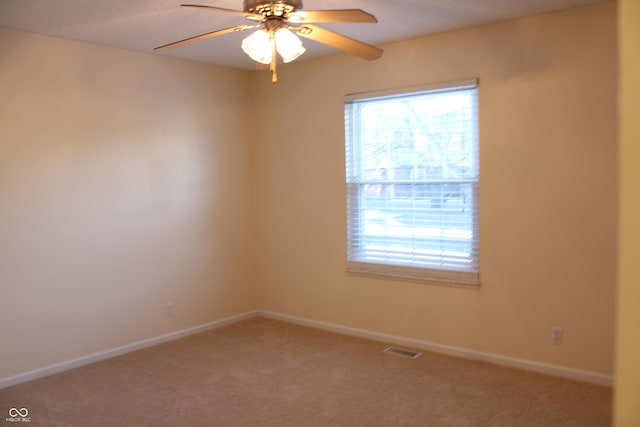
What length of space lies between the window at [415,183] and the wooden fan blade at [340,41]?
1.51m

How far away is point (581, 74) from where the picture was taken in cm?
343

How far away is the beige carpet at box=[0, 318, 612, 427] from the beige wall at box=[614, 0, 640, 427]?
1.65 m

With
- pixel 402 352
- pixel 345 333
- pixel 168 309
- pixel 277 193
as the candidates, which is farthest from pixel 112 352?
pixel 402 352

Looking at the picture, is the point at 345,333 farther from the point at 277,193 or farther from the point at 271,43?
the point at 271,43

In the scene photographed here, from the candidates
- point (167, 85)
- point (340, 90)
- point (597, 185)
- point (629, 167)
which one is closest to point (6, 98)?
point (167, 85)

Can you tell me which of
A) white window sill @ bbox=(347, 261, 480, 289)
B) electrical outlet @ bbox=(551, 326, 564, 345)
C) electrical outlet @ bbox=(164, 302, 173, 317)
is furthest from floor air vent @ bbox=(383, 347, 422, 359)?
electrical outlet @ bbox=(164, 302, 173, 317)

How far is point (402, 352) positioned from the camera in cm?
417

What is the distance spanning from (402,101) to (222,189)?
194 cm

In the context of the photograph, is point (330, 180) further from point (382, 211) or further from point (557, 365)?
point (557, 365)

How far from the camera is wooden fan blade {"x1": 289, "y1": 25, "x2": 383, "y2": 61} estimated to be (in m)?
2.54

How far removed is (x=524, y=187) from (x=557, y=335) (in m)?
1.05

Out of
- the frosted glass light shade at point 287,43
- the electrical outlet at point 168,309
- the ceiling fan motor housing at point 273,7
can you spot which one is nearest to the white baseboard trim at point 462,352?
the electrical outlet at point 168,309

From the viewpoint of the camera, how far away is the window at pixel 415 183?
3.96 metres

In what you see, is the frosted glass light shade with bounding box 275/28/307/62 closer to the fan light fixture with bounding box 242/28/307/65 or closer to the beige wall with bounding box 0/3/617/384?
the fan light fixture with bounding box 242/28/307/65
